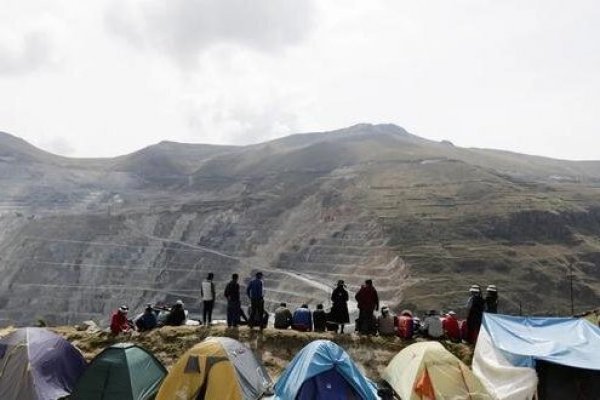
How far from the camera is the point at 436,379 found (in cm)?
1398

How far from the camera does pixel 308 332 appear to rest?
20266 mm

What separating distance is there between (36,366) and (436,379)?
9.42 m

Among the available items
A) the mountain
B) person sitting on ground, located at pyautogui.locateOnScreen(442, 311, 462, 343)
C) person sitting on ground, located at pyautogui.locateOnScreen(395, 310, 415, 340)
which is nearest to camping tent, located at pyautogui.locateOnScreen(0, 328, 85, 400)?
person sitting on ground, located at pyautogui.locateOnScreen(395, 310, 415, 340)

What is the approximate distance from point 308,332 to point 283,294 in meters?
62.9

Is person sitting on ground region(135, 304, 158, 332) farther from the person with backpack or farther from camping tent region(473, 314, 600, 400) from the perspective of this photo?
camping tent region(473, 314, 600, 400)

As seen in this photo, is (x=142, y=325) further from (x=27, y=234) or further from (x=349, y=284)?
(x=27, y=234)

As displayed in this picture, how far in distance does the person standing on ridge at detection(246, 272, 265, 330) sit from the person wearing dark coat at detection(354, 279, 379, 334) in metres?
3.02

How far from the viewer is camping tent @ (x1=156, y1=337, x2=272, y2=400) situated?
13844 mm

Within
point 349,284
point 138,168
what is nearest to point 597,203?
point 349,284

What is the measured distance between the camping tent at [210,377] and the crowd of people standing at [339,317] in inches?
199

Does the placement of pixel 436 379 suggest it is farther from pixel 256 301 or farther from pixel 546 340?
pixel 256 301

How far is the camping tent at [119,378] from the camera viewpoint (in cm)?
1432

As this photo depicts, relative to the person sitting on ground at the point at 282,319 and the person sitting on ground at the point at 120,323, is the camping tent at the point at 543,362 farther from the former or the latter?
the person sitting on ground at the point at 120,323

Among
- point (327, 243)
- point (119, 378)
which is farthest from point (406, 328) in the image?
point (327, 243)
